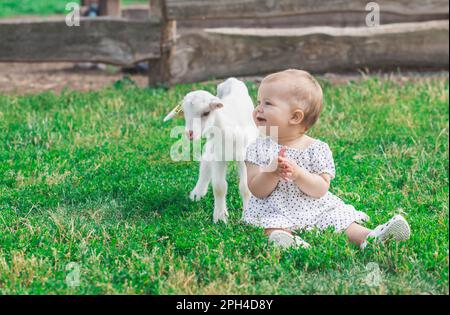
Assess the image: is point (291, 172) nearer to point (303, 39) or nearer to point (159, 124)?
point (159, 124)

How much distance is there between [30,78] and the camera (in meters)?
10.0

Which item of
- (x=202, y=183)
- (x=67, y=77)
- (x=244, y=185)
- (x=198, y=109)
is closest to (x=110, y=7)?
(x=67, y=77)

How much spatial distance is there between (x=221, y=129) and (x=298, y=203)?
25.1 inches

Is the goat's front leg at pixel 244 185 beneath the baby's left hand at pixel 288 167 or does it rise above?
beneath

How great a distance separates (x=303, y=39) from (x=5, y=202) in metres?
4.67

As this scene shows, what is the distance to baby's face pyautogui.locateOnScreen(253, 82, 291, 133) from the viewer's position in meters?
4.30

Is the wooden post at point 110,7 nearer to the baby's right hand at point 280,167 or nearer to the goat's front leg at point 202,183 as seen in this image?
the goat's front leg at point 202,183

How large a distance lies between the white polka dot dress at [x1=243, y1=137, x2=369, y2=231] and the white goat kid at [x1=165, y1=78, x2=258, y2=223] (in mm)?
198

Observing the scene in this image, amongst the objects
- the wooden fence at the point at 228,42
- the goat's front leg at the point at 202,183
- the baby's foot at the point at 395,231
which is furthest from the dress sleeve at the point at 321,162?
the wooden fence at the point at 228,42

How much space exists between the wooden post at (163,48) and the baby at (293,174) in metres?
4.19

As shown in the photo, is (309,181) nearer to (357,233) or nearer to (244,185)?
(357,233)

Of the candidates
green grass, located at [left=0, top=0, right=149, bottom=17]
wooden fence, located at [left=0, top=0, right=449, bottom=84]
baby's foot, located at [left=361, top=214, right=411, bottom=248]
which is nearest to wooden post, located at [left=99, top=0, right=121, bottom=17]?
wooden fence, located at [left=0, top=0, right=449, bottom=84]

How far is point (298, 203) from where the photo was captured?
4.54 metres

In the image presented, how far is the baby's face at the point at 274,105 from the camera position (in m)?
4.30
